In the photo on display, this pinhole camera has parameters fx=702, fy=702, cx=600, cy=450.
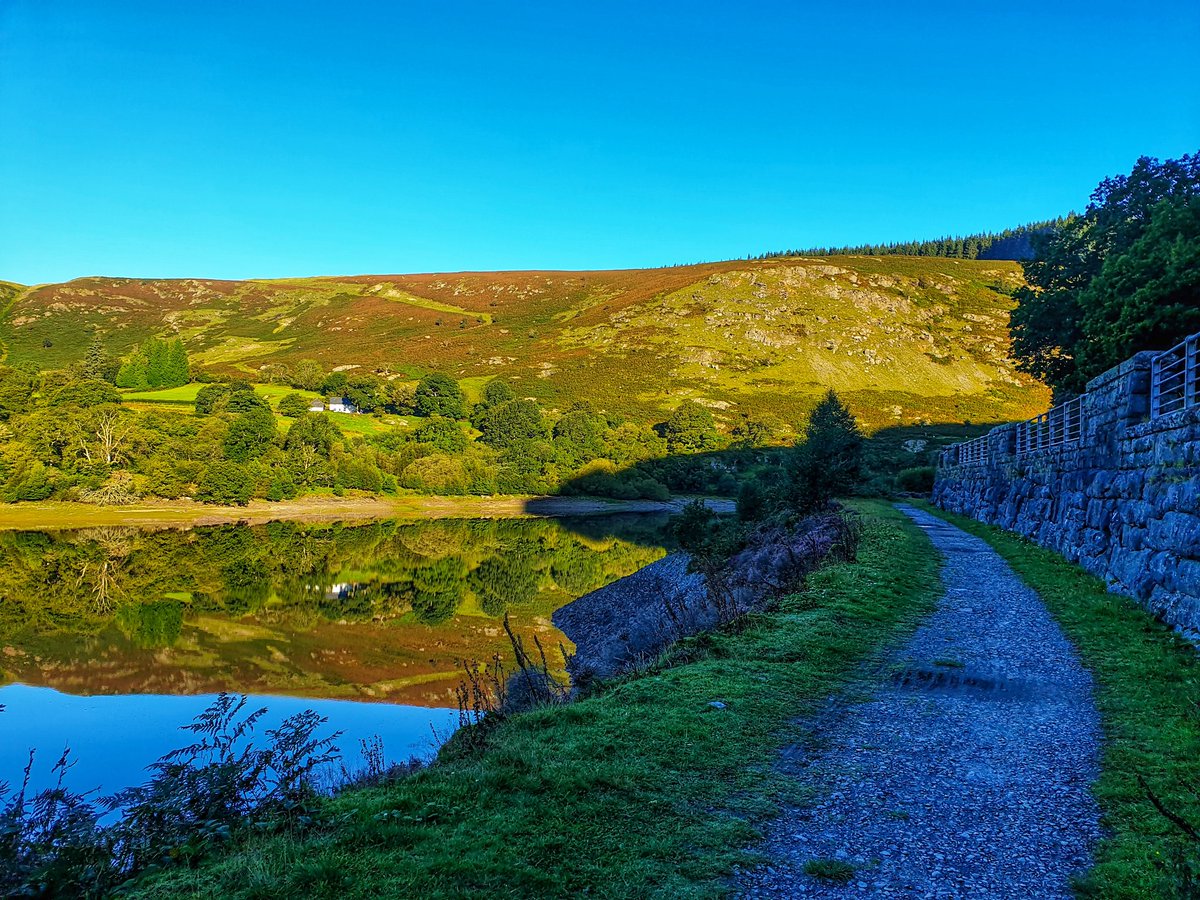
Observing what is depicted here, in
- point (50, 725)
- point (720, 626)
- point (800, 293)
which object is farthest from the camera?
point (800, 293)

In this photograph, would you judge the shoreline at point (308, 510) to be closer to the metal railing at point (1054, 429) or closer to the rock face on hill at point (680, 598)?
the rock face on hill at point (680, 598)

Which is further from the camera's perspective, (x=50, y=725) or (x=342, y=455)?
(x=342, y=455)

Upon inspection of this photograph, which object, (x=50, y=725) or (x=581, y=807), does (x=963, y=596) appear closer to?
(x=581, y=807)

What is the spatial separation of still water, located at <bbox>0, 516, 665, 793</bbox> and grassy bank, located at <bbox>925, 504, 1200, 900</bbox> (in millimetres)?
11473

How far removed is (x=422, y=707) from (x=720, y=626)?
10.2 metres

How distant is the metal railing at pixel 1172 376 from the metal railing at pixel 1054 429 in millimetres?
4011

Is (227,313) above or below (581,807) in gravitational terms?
above

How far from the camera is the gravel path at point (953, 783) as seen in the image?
4.58 metres

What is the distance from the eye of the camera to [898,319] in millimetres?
142875

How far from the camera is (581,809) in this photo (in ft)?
17.6

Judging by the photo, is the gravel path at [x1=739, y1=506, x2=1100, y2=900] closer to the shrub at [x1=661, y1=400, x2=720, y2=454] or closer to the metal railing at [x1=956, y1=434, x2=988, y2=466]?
the metal railing at [x1=956, y1=434, x2=988, y2=466]

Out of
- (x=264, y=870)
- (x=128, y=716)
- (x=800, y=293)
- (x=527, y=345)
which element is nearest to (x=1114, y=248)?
(x=264, y=870)

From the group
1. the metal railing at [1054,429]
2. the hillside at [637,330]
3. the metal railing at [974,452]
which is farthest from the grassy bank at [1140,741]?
the hillside at [637,330]

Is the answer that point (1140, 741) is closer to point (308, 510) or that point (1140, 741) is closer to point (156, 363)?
point (308, 510)
